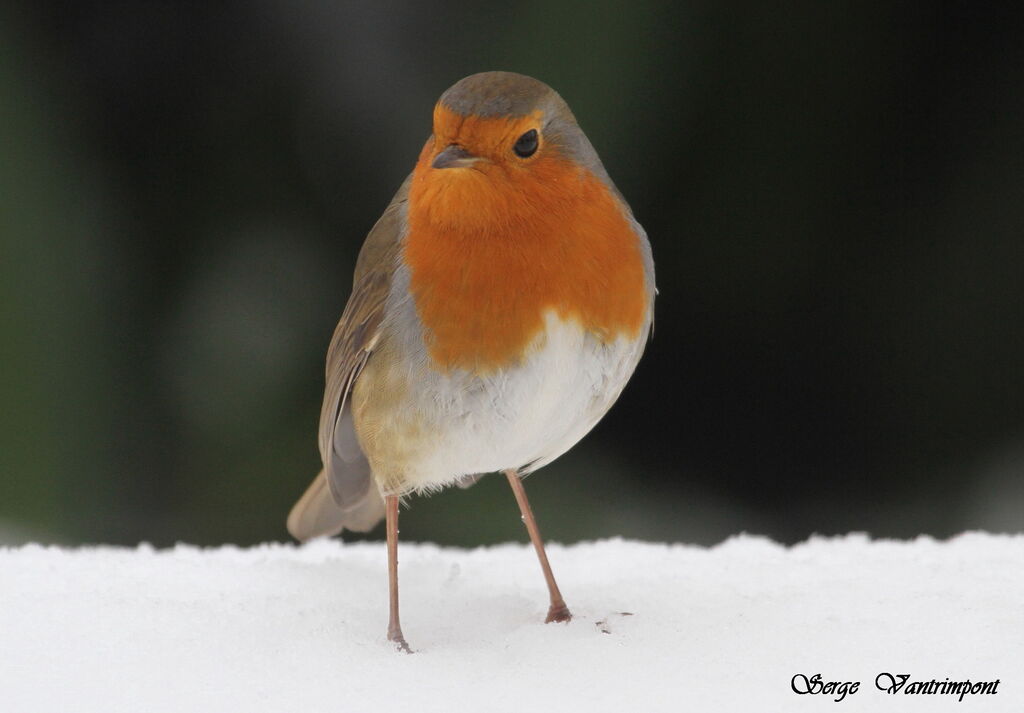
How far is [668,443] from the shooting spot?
4.12m

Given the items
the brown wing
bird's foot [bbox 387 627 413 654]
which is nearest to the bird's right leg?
bird's foot [bbox 387 627 413 654]

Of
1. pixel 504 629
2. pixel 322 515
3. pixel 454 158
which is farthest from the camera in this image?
pixel 322 515

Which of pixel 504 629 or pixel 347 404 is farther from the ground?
pixel 347 404

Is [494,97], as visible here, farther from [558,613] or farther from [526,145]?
[558,613]

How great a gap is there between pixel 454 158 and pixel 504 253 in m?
0.20

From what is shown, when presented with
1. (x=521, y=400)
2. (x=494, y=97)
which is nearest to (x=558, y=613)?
(x=521, y=400)

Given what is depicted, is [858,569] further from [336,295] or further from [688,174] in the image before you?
[336,295]

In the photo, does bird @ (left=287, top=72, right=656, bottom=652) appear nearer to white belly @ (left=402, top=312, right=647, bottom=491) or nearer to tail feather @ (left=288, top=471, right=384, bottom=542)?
white belly @ (left=402, top=312, right=647, bottom=491)

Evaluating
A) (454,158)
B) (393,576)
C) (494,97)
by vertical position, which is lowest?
(393,576)

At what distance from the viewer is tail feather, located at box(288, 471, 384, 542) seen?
327 cm

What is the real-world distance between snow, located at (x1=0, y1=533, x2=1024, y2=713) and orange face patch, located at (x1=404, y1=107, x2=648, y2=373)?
1.90 feet

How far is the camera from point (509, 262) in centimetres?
255

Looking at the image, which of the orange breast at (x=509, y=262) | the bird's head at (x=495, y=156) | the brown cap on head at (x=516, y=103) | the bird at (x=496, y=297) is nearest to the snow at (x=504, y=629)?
the bird at (x=496, y=297)

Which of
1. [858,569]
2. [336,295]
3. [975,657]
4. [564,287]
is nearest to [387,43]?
[336,295]
